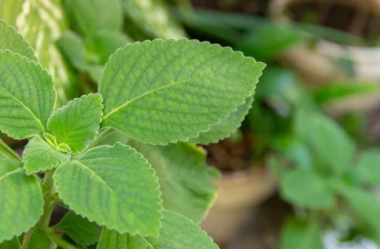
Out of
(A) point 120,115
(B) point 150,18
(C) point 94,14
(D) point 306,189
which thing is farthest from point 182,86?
(D) point 306,189

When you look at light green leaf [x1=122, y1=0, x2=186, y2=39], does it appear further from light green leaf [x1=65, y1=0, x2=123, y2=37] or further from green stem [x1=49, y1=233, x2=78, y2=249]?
green stem [x1=49, y1=233, x2=78, y2=249]

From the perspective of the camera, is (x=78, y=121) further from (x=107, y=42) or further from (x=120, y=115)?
(x=107, y=42)

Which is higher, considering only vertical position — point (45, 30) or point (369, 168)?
point (45, 30)

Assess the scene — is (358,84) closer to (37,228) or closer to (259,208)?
(259,208)

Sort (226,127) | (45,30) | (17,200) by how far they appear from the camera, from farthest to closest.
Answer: (45,30) < (226,127) < (17,200)

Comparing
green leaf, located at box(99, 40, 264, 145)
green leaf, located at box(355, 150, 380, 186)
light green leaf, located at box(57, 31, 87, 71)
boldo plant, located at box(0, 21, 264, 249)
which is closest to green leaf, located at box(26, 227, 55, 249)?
boldo plant, located at box(0, 21, 264, 249)
